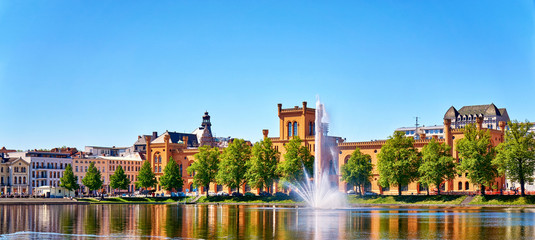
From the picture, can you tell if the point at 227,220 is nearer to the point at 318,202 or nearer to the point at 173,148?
the point at 318,202

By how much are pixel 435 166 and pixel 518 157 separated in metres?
12.5

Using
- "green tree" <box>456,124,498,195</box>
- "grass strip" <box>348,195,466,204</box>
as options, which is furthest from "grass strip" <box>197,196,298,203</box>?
"green tree" <box>456,124,498,195</box>

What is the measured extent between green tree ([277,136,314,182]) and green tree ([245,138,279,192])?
2361 millimetres

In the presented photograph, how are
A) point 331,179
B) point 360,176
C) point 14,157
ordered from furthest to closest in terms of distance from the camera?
point 14,157 → point 331,179 → point 360,176

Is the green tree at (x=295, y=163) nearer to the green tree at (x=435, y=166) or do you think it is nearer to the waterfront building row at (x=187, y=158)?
the waterfront building row at (x=187, y=158)

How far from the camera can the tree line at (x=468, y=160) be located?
341ft

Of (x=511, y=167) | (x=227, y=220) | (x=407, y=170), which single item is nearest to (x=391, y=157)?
(x=407, y=170)

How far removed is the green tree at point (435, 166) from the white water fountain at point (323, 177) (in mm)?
12988

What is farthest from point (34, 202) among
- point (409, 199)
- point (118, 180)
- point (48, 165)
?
point (409, 199)

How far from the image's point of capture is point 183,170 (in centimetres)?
16825

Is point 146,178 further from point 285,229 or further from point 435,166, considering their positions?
point 285,229

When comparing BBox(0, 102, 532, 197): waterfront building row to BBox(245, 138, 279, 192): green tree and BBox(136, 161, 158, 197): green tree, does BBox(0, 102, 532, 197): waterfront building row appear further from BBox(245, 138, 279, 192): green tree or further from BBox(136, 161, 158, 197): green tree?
BBox(245, 138, 279, 192): green tree

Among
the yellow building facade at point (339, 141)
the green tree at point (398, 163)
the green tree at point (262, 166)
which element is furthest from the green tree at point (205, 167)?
the green tree at point (398, 163)

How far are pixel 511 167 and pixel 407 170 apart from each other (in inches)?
656
